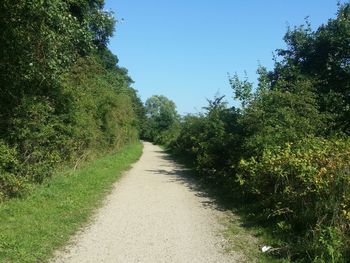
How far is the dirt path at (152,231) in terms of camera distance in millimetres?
7454

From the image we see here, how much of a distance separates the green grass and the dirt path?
319 millimetres

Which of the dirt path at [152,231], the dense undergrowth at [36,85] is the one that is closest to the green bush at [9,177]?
the dense undergrowth at [36,85]

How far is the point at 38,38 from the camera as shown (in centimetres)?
1055

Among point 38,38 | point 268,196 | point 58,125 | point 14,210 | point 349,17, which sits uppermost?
point 349,17

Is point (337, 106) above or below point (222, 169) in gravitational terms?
above

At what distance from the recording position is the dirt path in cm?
745

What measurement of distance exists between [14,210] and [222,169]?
9.10 meters

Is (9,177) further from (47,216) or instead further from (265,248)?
(265,248)

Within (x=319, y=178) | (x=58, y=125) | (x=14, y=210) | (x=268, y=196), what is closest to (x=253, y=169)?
(x=268, y=196)

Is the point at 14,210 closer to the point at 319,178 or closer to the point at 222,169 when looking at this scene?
the point at 319,178

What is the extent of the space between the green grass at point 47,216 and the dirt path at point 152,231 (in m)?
0.32

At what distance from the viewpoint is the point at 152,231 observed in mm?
9234

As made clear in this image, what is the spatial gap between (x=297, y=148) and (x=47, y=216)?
6069 mm

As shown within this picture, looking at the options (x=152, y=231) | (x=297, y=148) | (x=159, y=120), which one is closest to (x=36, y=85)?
(x=152, y=231)
